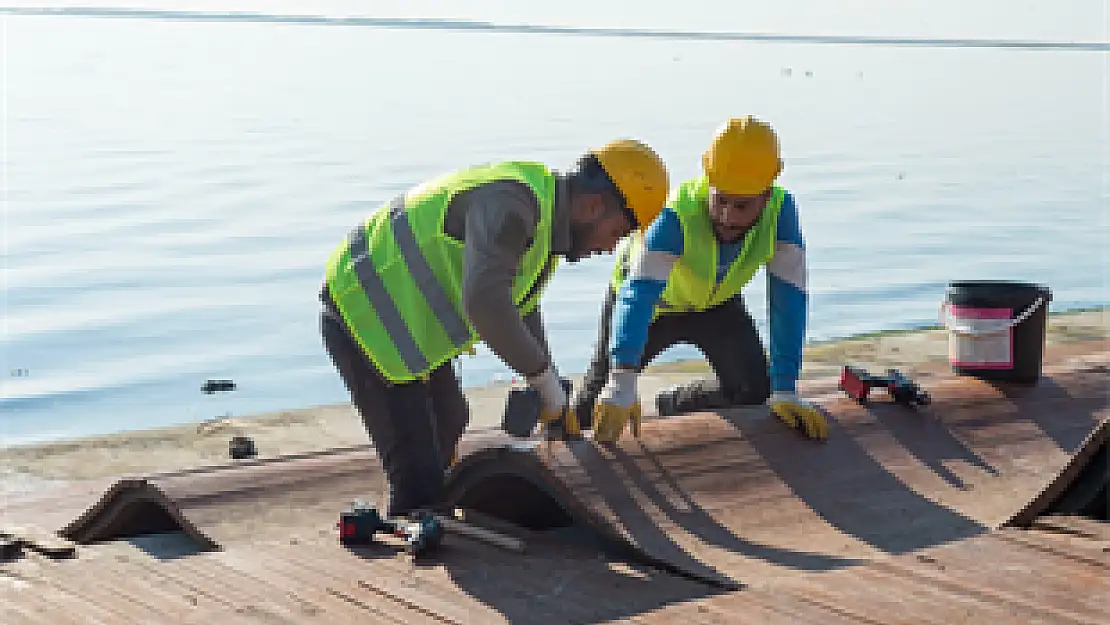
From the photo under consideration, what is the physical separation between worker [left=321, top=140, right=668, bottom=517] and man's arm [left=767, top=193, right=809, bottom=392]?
0.99 metres

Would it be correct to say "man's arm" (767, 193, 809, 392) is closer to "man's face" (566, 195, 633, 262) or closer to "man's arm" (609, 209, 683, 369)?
"man's arm" (609, 209, 683, 369)

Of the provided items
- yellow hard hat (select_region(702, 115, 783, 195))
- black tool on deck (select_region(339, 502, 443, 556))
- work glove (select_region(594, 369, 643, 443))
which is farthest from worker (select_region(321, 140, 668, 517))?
yellow hard hat (select_region(702, 115, 783, 195))

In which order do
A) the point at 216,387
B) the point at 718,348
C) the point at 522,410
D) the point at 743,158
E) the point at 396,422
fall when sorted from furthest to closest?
the point at 216,387, the point at 718,348, the point at 743,158, the point at 396,422, the point at 522,410

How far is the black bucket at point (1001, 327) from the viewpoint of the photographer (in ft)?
22.7

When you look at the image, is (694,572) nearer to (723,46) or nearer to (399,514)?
(399,514)

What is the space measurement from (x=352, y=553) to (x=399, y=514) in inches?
18.7

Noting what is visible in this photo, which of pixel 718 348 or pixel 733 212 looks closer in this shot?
pixel 733 212

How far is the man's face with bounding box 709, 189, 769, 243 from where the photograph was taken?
19.2 ft

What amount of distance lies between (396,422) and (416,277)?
52 centimetres

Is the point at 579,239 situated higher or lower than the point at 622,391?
higher

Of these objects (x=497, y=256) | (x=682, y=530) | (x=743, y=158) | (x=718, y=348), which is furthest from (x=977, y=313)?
(x=497, y=256)

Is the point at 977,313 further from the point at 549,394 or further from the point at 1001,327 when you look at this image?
the point at 549,394

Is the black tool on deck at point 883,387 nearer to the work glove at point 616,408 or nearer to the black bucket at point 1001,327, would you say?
the black bucket at point 1001,327

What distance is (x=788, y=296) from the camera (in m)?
6.05
